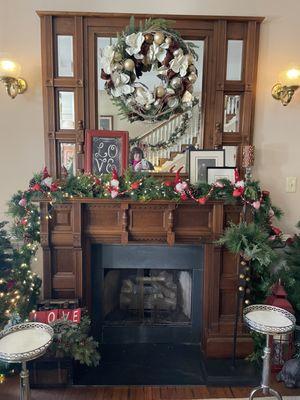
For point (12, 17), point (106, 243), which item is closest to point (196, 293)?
point (106, 243)

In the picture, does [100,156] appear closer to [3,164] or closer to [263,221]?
[3,164]

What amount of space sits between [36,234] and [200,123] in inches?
56.1

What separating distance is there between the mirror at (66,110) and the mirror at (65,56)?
0.14 m

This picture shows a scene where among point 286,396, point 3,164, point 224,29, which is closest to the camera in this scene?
point 286,396

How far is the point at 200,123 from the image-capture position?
2275 mm

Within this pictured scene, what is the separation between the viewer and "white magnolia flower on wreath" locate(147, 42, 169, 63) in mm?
1803

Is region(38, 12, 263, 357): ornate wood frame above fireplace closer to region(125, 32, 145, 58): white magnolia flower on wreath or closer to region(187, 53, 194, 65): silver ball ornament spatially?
region(187, 53, 194, 65): silver ball ornament

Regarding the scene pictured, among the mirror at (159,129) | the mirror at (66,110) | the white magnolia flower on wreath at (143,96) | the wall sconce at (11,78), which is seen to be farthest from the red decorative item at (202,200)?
the wall sconce at (11,78)

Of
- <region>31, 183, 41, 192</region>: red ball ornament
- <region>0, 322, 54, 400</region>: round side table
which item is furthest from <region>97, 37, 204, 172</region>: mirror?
<region>0, 322, 54, 400</region>: round side table

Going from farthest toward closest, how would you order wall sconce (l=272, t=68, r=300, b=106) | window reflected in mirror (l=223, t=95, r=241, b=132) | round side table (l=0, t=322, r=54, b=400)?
window reflected in mirror (l=223, t=95, r=241, b=132)
wall sconce (l=272, t=68, r=300, b=106)
round side table (l=0, t=322, r=54, b=400)

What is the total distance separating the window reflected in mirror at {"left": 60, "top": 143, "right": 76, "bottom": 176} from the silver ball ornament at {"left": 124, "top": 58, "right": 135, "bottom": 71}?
28.6 inches

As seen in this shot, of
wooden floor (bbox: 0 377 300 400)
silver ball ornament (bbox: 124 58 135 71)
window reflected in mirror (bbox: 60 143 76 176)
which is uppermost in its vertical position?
silver ball ornament (bbox: 124 58 135 71)

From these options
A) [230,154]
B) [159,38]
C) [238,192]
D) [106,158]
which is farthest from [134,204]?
[159,38]

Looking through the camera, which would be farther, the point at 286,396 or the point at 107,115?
the point at 107,115
